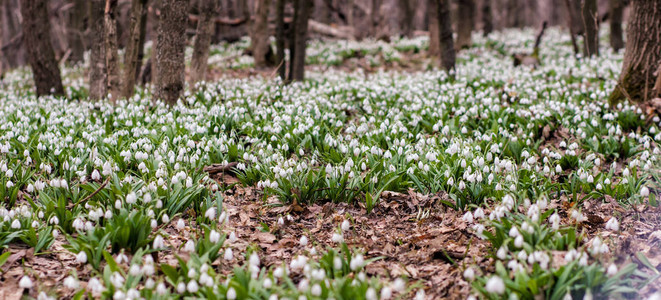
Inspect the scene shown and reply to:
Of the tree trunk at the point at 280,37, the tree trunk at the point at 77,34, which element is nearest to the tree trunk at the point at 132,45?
the tree trunk at the point at 280,37

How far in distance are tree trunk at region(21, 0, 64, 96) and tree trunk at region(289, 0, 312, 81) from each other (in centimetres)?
457

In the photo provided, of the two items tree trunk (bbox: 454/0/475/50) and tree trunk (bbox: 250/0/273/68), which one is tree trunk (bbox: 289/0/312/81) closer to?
tree trunk (bbox: 250/0/273/68)

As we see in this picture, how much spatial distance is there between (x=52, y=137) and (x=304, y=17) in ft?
17.8

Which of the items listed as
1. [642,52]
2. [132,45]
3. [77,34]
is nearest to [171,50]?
[132,45]

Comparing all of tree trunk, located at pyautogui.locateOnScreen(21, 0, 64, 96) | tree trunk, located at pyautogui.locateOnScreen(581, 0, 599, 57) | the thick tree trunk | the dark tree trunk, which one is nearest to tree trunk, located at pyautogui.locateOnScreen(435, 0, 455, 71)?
tree trunk, located at pyautogui.locateOnScreen(581, 0, 599, 57)

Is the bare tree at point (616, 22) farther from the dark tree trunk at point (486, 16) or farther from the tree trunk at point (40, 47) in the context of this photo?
the tree trunk at point (40, 47)

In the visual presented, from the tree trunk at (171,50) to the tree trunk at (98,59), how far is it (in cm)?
147

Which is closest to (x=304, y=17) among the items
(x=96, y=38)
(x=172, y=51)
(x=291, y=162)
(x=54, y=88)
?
(x=172, y=51)

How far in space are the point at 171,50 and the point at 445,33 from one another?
5.35 meters

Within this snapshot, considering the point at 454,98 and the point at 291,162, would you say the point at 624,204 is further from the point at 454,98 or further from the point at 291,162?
the point at 454,98

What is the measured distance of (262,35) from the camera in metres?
13.7

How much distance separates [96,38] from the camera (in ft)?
31.3

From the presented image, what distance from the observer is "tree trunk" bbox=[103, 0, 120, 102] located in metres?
8.35

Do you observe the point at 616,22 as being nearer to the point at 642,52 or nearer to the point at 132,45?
the point at 642,52
